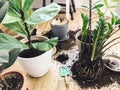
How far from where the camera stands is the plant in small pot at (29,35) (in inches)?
39.1

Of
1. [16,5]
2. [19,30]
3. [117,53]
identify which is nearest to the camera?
[16,5]

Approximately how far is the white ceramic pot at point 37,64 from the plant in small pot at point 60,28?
46cm

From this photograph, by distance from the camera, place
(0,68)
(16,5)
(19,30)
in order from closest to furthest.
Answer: (0,68) < (16,5) < (19,30)

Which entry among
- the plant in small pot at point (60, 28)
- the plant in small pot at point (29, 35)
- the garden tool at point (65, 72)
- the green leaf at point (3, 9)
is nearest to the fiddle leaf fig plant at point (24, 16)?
the plant in small pot at point (29, 35)

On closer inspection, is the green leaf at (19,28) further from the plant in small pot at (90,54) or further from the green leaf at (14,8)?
the plant in small pot at (90,54)

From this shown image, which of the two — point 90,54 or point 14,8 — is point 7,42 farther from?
point 90,54

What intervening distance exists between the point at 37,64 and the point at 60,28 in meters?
0.55

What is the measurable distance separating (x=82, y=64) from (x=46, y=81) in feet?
0.97

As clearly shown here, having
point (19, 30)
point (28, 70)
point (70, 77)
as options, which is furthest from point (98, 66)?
point (19, 30)

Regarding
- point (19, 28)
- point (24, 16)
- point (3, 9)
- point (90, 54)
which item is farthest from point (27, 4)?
point (90, 54)

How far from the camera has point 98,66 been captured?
4.43ft

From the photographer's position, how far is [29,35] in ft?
3.85

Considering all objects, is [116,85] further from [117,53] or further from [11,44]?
[11,44]

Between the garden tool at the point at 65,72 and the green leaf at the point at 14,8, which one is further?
the garden tool at the point at 65,72
